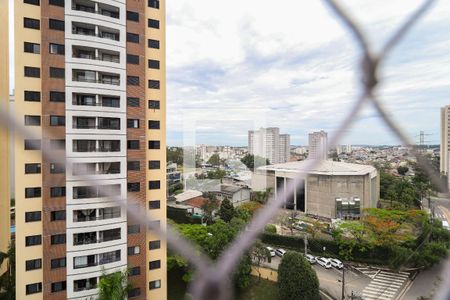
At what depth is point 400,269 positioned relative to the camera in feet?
16.9

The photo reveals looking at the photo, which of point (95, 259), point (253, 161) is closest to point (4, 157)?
point (95, 259)

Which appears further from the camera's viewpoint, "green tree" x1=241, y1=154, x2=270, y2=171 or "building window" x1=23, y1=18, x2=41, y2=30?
"green tree" x1=241, y1=154, x2=270, y2=171

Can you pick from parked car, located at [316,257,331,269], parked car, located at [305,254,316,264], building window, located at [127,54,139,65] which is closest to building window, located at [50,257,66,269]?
building window, located at [127,54,139,65]

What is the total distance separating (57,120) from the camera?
3.24 m

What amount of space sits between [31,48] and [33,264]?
2.66 m

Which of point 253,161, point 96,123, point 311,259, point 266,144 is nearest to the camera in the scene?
point 96,123

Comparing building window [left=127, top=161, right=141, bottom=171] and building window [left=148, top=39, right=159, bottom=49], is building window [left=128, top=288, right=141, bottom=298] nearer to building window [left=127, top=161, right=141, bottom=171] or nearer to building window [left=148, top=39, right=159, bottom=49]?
building window [left=127, top=161, right=141, bottom=171]

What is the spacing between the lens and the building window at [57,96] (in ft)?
10.7

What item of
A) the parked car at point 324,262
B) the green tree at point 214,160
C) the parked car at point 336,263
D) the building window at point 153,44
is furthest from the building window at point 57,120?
the green tree at point 214,160

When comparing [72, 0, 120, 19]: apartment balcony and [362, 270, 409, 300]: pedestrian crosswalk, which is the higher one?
[72, 0, 120, 19]: apartment balcony

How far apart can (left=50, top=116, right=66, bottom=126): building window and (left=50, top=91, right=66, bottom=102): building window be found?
8.8 inches

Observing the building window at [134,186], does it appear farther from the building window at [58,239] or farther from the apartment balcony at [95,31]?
the apartment balcony at [95,31]

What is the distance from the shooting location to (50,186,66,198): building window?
11.0 ft

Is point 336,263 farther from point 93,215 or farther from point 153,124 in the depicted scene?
point 93,215
